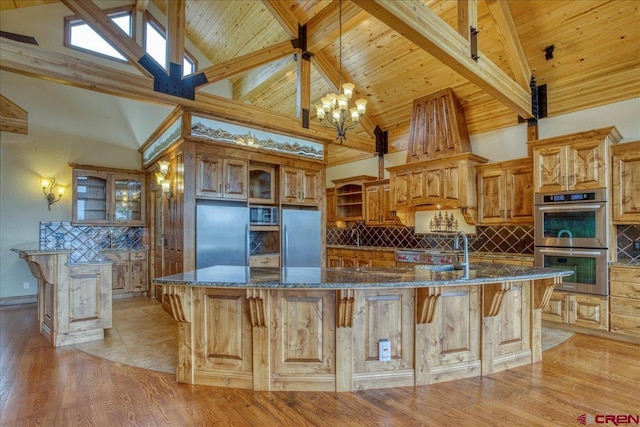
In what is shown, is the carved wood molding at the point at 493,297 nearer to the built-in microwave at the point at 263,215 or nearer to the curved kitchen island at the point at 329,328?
the curved kitchen island at the point at 329,328

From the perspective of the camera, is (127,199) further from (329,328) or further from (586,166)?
(586,166)

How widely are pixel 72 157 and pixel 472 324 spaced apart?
745 cm

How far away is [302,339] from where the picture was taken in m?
2.76

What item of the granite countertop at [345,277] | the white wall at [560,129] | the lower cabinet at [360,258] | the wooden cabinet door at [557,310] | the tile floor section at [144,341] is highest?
the white wall at [560,129]

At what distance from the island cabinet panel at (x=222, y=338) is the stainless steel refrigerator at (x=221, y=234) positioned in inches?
79.2

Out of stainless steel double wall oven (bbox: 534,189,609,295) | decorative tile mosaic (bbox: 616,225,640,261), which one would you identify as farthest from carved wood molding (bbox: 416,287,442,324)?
decorative tile mosaic (bbox: 616,225,640,261)

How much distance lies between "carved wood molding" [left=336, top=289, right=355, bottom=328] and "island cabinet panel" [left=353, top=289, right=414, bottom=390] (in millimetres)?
92

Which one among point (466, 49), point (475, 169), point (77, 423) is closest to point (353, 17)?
point (466, 49)

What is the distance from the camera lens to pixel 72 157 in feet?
21.2

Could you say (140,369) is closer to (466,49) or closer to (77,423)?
(77,423)

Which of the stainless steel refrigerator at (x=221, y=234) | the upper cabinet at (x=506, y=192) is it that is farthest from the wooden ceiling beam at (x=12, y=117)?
the upper cabinet at (x=506, y=192)

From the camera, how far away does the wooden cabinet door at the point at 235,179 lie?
507 cm

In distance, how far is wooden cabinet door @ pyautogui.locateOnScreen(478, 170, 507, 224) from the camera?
528 cm

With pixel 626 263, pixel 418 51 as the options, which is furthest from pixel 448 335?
pixel 418 51
